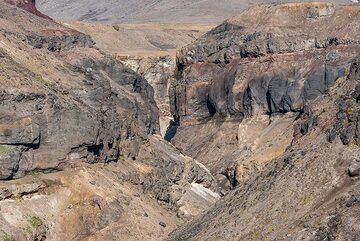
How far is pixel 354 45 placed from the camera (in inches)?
5049

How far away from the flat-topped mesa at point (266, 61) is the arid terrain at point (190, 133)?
0.18m

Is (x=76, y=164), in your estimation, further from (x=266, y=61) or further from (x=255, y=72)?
(x=266, y=61)

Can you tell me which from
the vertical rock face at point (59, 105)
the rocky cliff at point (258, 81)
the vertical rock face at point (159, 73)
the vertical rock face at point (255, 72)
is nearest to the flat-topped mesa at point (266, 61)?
the vertical rock face at point (255, 72)

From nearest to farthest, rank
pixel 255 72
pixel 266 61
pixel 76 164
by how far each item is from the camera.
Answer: pixel 76 164 → pixel 266 61 → pixel 255 72

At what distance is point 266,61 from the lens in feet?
440

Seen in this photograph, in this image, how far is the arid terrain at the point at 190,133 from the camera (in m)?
64.8

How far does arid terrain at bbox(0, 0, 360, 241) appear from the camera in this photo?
64.8 meters

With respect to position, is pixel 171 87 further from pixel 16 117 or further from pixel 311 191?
pixel 311 191

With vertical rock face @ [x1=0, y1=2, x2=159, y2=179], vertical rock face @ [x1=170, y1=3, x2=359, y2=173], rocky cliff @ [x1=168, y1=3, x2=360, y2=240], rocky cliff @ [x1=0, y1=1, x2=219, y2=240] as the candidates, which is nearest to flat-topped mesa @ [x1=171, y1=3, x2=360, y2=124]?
vertical rock face @ [x1=170, y1=3, x2=359, y2=173]

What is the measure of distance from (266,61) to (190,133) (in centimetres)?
1354

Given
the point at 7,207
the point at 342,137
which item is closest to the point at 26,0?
the point at 7,207

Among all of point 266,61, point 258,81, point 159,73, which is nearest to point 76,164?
point 258,81

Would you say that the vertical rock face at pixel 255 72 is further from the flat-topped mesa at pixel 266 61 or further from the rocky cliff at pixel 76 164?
the rocky cliff at pixel 76 164

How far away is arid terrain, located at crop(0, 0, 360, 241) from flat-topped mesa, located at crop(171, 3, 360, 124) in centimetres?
18
